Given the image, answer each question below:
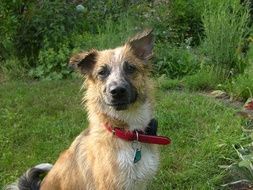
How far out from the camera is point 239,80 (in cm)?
655

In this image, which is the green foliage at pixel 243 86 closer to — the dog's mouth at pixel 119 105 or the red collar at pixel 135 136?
the red collar at pixel 135 136

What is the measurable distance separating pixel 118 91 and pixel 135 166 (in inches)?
22.8

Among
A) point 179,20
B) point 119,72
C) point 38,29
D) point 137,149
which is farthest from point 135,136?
point 179,20

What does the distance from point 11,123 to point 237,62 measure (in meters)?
2.79

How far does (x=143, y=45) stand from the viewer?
4.40 meters

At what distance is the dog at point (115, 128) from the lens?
414 centimetres

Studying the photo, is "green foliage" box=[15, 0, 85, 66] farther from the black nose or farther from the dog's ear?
the black nose

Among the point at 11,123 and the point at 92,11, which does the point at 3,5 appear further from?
the point at 11,123

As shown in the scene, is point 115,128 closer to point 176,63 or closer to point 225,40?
point 225,40

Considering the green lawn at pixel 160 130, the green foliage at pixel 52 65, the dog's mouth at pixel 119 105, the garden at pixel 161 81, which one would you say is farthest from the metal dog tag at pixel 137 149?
the green foliage at pixel 52 65

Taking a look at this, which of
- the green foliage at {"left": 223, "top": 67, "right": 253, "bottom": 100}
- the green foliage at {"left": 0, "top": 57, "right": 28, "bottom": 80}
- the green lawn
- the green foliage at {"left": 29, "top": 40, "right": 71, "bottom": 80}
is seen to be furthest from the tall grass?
the green foliage at {"left": 0, "top": 57, "right": 28, "bottom": 80}

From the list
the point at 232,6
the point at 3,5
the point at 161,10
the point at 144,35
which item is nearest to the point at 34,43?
the point at 3,5

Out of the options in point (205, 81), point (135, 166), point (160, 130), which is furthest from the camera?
point (205, 81)

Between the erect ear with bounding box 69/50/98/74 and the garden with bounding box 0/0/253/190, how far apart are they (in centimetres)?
64
